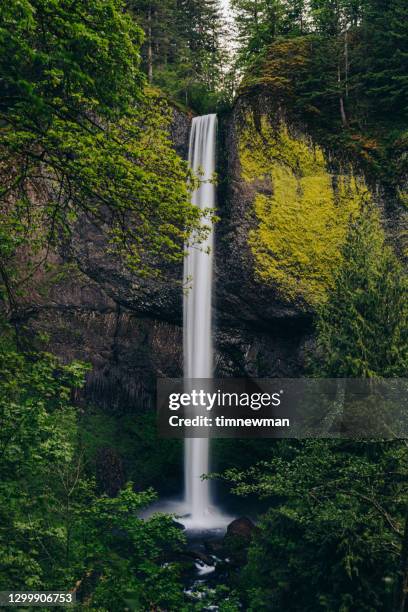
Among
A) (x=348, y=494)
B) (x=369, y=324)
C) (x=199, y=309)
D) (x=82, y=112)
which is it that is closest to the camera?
(x=82, y=112)

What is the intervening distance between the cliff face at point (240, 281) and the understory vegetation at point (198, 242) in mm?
121

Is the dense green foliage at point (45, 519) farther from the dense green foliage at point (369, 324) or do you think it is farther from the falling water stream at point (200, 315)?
the falling water stream at point (200, 315)

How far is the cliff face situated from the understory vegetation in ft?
0.40

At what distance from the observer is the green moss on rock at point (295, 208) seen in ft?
60.4

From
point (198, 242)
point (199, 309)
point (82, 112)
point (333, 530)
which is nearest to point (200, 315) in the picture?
point (199, 309)

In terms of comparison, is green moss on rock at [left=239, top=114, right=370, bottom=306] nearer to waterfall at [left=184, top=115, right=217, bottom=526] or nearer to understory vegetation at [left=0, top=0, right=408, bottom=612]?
understory vegetation at [left=0, top=0, right=408, bottom=612]

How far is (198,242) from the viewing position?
7398 millimetres

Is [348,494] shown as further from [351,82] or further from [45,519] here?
[351,82]

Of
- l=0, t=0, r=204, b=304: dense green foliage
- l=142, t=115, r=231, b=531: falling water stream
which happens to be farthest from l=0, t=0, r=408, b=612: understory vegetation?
l=142, t=115, r=231, b=531: falling water stream

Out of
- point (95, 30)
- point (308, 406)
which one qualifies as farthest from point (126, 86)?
point (308, 406)

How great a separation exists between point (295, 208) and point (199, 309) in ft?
19.2

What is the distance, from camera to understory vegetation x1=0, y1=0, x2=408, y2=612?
620 centimetres

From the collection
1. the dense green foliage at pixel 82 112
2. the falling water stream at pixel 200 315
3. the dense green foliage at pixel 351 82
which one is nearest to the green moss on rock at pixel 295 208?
the dense green foliage at pixel 351 82

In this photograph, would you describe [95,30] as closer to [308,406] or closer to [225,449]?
[308,406]
